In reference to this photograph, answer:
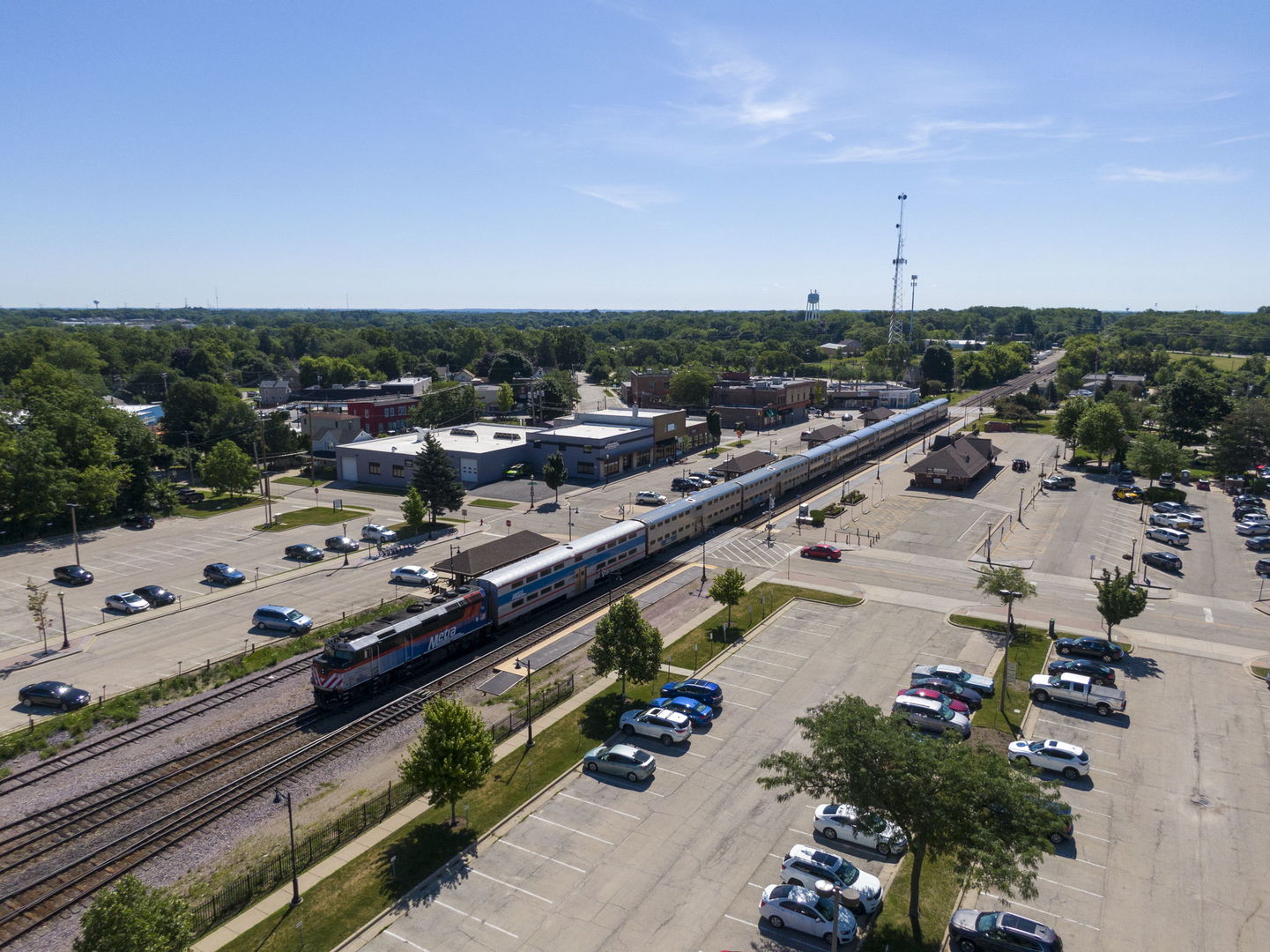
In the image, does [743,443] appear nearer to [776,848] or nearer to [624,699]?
[624,699]

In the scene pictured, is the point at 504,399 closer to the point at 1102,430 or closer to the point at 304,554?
the point at 304,554

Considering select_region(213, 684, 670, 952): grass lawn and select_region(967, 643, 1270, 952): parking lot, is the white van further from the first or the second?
select_region(213, 684, 670, 952): grass lawn

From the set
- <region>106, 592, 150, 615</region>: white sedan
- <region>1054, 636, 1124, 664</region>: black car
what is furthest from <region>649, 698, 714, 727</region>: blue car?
<region>106, 592, 150, 615</region>: white sedan

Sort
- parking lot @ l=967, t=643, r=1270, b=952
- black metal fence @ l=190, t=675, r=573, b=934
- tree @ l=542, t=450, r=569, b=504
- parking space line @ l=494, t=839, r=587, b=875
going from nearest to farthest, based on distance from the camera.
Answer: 1. parking lot @ l=967, t=643, r=1270, b=952
2. black metal fence @ l=190, t=675, r=573, b=934
3. parking space line @ l=494, t=839, r=587, b=875
4. tree @ l=542, t=450, r=569, b=504

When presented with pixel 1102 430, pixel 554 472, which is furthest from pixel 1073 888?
pixel 1102 430

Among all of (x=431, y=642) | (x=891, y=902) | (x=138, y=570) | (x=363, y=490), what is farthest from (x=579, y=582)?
(x=363, y=490)
